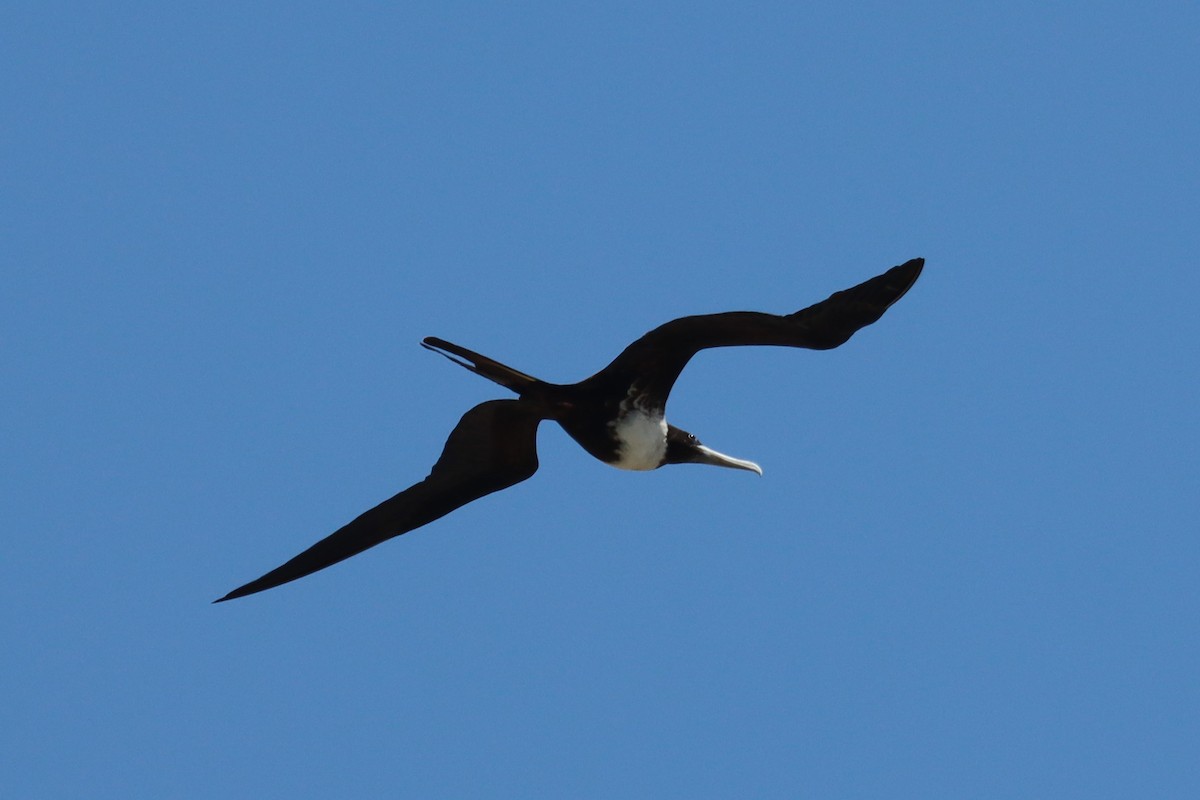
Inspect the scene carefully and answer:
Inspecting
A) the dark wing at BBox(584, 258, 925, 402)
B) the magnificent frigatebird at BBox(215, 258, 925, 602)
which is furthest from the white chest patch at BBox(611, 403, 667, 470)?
the dark wing at BBox(584, 258, 925, 402)

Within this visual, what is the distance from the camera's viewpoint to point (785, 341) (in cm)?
780

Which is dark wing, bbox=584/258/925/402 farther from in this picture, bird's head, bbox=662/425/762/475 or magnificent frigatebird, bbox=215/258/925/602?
bird's head, bbox=662/425/762/475

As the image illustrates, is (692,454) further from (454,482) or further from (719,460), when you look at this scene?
(454,482)

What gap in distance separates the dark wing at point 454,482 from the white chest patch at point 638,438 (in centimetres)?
39

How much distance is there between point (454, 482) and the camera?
8.79 m

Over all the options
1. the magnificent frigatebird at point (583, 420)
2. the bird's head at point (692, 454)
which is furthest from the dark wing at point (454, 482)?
the bird's head at point (692, 454)

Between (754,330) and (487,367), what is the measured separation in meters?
1.14

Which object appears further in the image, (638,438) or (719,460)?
(719,460)

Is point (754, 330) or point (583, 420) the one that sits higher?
point (754, 330)

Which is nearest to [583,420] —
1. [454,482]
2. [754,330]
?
[454,482]

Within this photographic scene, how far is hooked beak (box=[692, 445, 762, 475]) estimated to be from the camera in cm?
911

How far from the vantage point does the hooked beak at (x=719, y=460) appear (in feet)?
29.9

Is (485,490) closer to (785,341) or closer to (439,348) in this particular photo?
(439,348)

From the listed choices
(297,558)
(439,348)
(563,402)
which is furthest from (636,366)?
(297,558)
